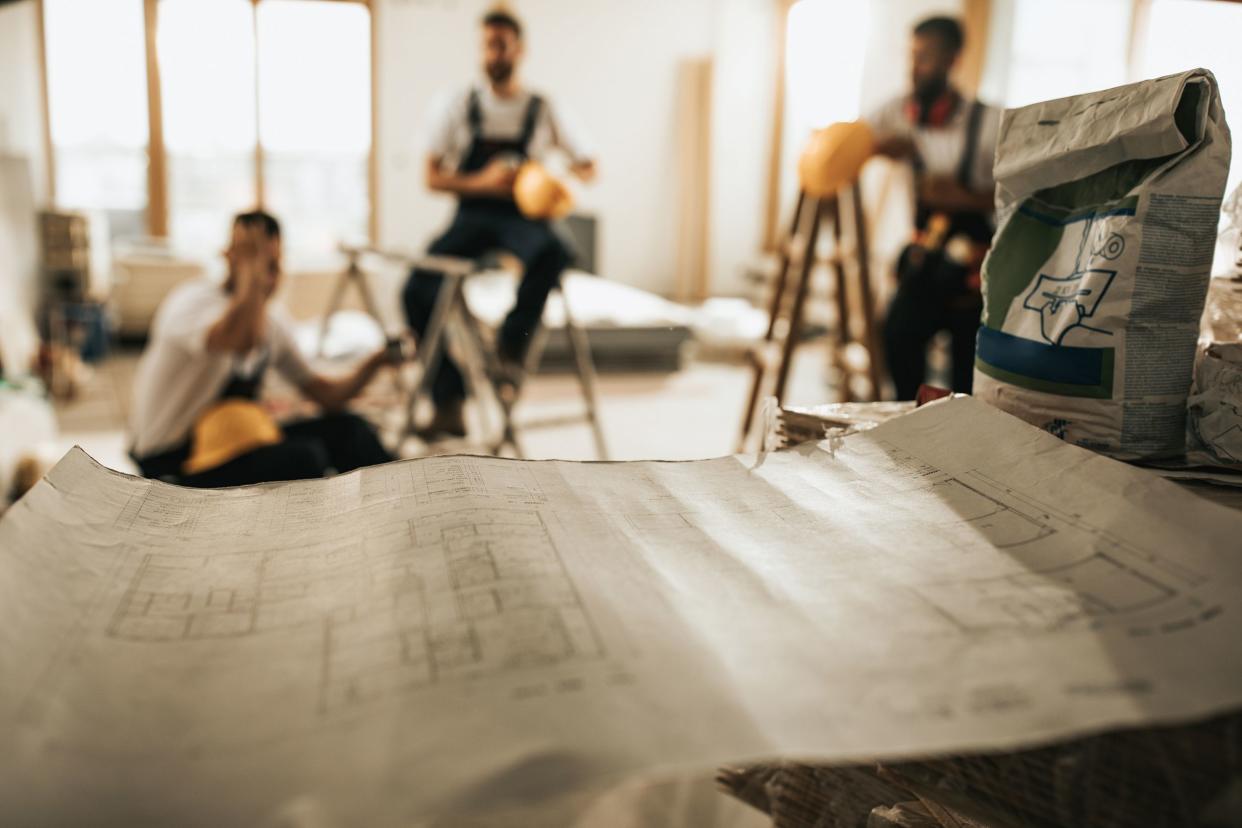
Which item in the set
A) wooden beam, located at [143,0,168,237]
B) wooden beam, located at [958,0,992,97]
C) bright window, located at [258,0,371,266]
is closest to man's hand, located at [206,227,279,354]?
bright window, located at [258,0,371,266]

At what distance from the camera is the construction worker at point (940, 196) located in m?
2.98

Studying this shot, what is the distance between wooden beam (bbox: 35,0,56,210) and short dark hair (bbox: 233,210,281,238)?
4076 millimetres

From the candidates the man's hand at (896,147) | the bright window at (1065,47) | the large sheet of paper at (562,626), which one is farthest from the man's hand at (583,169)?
the bright window at (1065,47)

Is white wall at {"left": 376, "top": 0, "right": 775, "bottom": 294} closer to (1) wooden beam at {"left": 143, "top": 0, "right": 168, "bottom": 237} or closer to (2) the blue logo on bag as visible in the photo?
(1) wooden beam at {"left": 143, "top": 0, "right": 168, "bottom": 237}

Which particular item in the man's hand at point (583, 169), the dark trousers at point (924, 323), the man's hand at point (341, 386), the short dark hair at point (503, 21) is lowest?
the man's hand at point (341, 386)

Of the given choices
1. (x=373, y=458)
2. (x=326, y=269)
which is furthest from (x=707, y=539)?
(x=326, y=269)

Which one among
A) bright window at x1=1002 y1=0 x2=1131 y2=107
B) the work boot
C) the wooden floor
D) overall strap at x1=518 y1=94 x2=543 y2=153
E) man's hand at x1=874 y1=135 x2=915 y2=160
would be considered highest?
bright window at x1=1002 y1=0 x2=1131 y2=107

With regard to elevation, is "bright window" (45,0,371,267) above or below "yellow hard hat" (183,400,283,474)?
above

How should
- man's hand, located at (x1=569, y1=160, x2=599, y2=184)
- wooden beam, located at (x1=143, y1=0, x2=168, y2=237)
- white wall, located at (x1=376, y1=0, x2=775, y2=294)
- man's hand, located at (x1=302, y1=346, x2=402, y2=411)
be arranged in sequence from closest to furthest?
man's hand, located at (x1=302, y1=346, x2=402, y2=411) → man's hand, located at (x1=569, y1=160, x2=599, y2=184) → wooden beam, located at (x1=143, y1=0, x2=168, y2=237) → white wall, located at (x1=376, y1=0, x2=775, y2=294)

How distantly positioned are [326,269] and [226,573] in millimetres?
5546

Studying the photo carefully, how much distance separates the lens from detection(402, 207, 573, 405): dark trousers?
321cm

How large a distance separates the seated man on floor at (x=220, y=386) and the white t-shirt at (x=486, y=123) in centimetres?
107

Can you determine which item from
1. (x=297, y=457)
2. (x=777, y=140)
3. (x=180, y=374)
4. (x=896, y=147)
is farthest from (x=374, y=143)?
(x=297, y=457)

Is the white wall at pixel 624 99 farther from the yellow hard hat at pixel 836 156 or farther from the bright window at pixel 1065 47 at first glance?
the yellow hard hat at pixel 836 156
